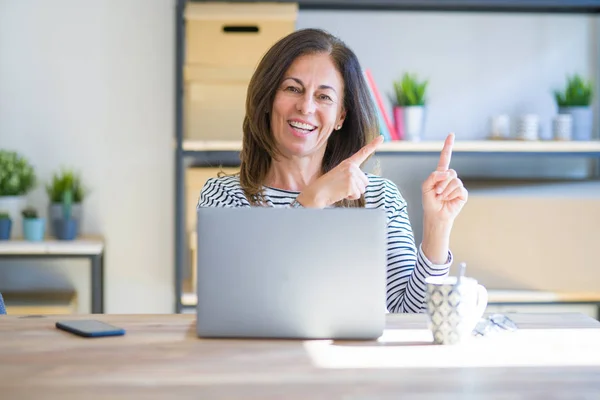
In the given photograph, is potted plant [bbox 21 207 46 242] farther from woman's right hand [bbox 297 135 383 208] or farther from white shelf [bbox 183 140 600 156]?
woman's right hand [bbox 297 135 383 208]

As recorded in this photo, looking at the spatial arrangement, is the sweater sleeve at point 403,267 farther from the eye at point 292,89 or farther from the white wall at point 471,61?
the white wall at point 471,61

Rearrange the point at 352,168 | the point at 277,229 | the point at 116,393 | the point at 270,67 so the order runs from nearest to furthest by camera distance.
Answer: the point at 116,393 → the point at 277,229 → the point at 352,168 → the point at 270,67

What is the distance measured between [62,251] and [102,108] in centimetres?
62

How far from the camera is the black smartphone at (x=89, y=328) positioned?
142 cm

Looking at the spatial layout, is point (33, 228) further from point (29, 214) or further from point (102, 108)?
point (102, 108)

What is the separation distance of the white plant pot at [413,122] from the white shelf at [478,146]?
46 millimetres

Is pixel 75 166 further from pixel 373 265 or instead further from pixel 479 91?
pixel 373 265

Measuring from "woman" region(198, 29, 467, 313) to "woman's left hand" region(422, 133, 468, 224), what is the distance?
14 cm

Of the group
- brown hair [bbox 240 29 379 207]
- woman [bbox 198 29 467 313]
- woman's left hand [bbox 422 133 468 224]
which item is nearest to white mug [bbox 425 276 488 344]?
woman's left hand [bbox 422 133 468 224]

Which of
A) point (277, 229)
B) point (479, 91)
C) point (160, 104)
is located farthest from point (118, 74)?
point (277, 229)

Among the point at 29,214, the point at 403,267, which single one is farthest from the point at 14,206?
the point at 403,267

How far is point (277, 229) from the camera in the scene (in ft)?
4.45

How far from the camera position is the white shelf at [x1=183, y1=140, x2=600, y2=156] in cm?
296

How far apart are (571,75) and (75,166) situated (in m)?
1.84
